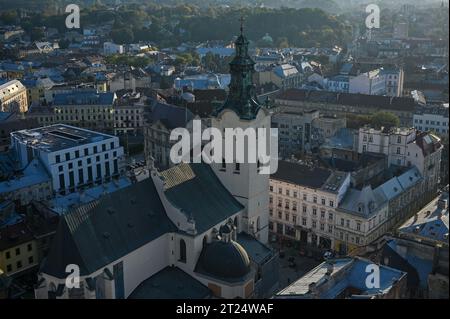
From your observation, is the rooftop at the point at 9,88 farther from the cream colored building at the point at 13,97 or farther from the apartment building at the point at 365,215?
the apartment building at the point at 365,215

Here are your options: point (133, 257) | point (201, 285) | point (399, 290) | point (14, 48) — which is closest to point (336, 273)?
point (399, 290)

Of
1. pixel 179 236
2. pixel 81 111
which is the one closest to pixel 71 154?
pixel 81 111

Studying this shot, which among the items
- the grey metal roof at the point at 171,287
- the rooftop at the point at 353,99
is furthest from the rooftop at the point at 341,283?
the rooftop at the point at 353,99

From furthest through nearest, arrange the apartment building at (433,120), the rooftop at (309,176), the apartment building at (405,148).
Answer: the apartment building at (433,120) → the apartment building at (405,148) → the rooftop at (309,176)

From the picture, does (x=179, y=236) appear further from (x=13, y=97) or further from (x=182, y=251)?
(x=13, y=97)

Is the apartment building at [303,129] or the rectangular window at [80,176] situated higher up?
the apartment building at [303,129]

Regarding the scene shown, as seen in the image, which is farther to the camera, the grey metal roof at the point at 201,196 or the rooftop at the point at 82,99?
the rooftop at the point at 82,99
